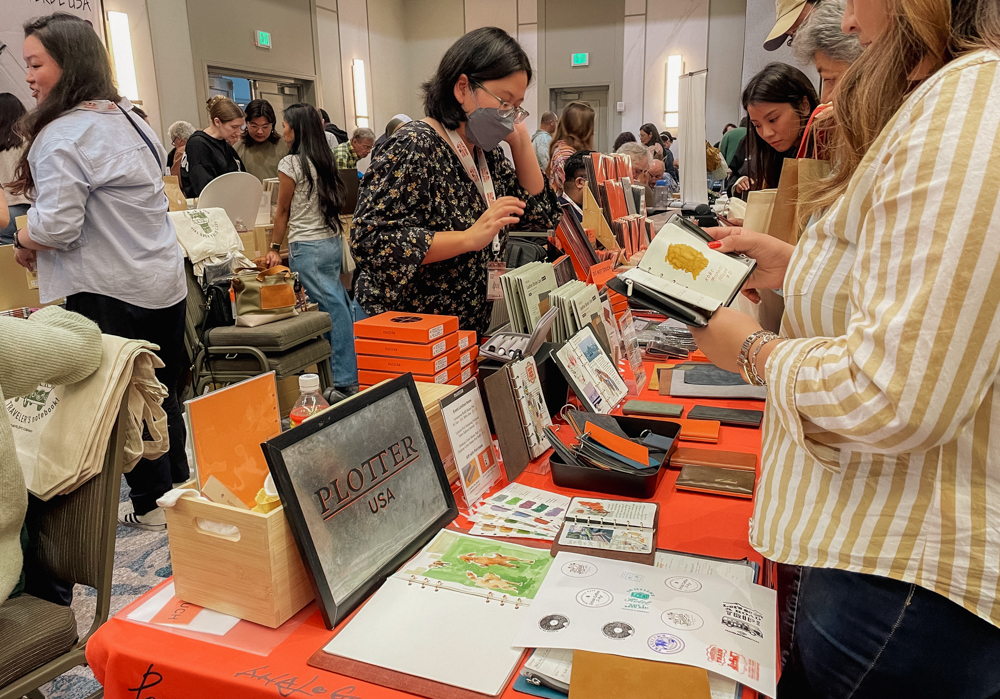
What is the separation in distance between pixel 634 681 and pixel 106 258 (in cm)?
248

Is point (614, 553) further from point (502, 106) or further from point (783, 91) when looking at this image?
point (783, 91)

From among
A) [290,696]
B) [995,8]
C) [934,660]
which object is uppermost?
[995,8]

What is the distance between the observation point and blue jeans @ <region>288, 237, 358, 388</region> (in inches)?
174

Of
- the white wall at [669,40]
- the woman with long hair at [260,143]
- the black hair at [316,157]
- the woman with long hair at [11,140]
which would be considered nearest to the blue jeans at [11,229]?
the woman with long hair at [11,140]

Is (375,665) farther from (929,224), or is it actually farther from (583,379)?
(583,379)

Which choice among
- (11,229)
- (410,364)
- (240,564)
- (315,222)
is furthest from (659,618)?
(11,229)

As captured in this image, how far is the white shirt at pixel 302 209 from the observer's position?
426cm

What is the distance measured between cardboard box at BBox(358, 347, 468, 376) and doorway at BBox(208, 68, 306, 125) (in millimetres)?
7826

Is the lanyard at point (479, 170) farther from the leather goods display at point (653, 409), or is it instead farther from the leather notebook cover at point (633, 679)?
the leather notebook cover at point (633, 679)

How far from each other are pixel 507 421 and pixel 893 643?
0.85m

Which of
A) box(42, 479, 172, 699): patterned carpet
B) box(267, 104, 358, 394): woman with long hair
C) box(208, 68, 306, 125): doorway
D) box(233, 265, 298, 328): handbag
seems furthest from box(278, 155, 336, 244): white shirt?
box(208, 68, 306, 125): doorway

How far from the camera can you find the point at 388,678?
0.91 metres

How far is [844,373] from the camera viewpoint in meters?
0.71

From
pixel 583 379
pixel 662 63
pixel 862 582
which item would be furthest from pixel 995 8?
pixel 662 63
